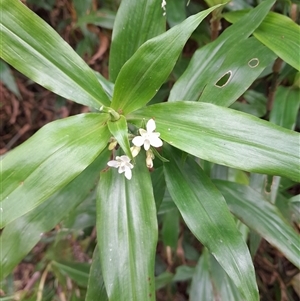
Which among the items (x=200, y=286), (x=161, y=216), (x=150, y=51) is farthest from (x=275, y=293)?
(x=150, y=51)

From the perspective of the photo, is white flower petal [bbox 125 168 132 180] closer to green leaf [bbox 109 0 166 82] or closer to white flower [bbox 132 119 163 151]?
white flower [bbox 132 119 163 151]

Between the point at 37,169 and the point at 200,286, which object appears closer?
the point at 37,169

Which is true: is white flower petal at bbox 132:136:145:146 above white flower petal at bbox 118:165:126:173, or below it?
above

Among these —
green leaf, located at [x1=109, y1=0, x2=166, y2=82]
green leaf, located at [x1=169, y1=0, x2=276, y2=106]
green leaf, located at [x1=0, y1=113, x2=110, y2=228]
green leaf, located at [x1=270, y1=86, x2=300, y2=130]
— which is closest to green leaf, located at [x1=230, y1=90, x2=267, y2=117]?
green leaf, located at [x1=270, y1=86, x2=300, y2=130]

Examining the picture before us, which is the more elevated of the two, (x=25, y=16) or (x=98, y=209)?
(x=25, y=16)

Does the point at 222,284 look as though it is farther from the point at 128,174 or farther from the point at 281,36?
the point at 281,36

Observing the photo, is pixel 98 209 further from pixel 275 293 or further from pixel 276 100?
pixel 275 293

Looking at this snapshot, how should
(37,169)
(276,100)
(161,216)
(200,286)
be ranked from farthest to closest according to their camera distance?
(161,216), (200,286), (276,100), (37,169)
